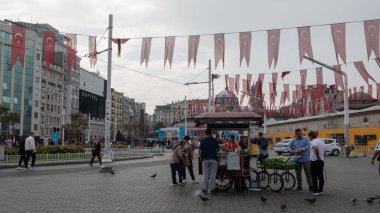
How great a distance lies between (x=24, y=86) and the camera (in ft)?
294

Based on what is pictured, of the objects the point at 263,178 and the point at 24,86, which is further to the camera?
the point at 24,86

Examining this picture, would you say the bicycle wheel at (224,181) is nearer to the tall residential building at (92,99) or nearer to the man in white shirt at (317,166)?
the man in white shirt at (317,166)

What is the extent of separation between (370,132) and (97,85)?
4352 inches

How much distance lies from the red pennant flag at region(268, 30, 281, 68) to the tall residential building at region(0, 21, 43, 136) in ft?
230

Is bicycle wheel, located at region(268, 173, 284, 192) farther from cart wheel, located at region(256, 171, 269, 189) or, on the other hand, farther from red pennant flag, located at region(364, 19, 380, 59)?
red pennant flag, located at region(364, 19, 380, 59)

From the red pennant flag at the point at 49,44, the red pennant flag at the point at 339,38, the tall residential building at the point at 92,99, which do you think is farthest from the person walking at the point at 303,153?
the tall residential building at the point at 92,99

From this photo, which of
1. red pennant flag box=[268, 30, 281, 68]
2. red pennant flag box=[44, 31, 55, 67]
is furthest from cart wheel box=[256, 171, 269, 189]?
red pennant flag box=[44, 31, 55, 67]

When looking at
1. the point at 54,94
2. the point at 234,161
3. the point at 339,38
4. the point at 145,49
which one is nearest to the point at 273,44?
the point at 339,38

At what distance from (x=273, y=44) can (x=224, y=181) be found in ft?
29.5

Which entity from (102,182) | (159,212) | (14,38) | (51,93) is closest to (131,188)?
(102,182)

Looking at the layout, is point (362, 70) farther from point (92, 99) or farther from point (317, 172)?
point (92, 99)

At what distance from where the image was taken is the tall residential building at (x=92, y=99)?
4931 inches

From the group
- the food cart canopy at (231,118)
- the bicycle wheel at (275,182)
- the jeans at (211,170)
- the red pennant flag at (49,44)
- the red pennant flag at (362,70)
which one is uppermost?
the red pennant flag at (49,44)

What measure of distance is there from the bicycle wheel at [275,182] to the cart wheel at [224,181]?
4.01ft
